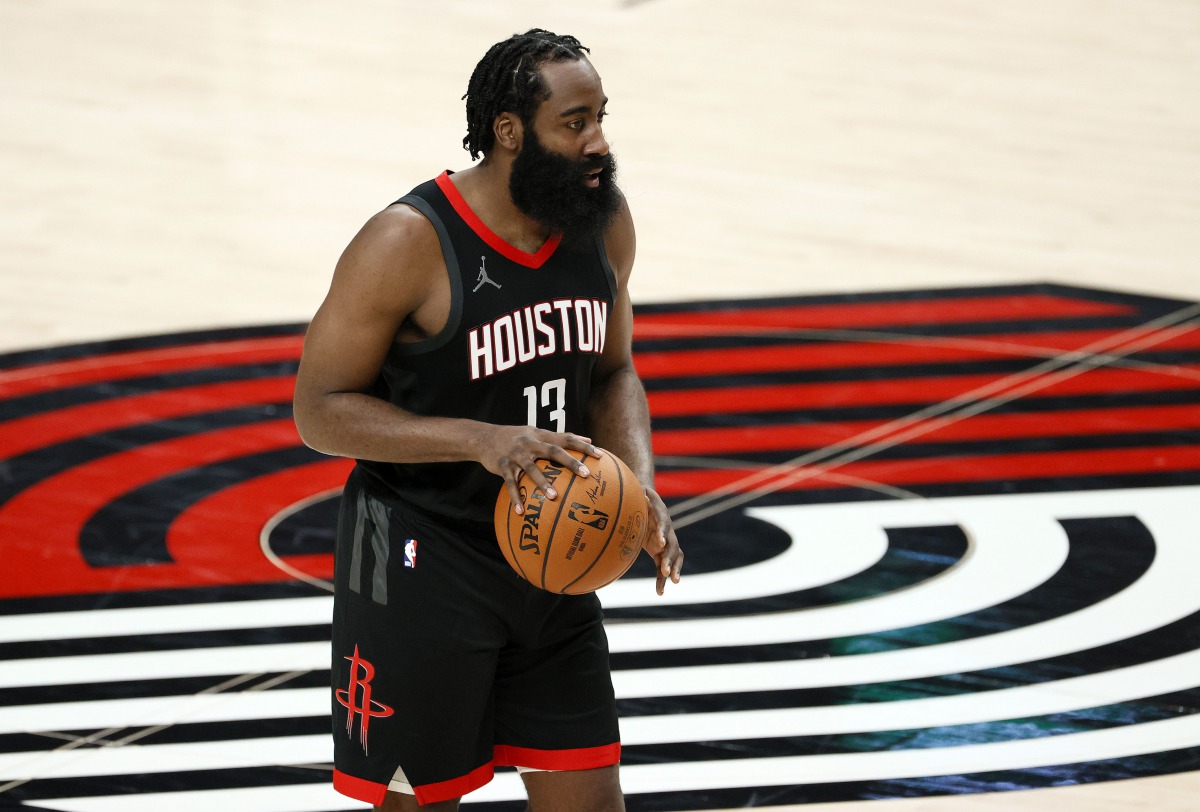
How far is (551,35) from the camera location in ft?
10.0

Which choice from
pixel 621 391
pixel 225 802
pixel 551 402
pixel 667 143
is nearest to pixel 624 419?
pixel 621 391

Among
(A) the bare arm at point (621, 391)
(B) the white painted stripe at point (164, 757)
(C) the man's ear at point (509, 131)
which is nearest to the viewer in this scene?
(C) the man's ear at point (509, 131)

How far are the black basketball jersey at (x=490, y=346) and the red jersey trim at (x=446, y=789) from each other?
0.44m

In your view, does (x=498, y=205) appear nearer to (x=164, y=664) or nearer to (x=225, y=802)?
(x=225, y=802)

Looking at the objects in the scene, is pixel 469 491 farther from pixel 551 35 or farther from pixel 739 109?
pixel 739 109

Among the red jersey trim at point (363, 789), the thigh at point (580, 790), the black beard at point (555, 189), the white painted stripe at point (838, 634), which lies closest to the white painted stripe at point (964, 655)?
the white painted stripe at point (838, 634)

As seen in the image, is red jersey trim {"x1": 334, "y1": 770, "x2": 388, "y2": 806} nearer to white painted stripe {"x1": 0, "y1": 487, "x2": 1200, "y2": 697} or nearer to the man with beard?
the man with beard

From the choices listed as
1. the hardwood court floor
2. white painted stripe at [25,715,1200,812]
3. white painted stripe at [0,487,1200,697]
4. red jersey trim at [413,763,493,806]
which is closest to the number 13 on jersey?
red jersey trim at [413,763,493,806]

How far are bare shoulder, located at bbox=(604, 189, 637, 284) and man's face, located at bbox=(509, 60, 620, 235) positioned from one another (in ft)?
0.62

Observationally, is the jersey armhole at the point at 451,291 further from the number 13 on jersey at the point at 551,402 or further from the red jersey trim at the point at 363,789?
the red jersey trim at the point at 363,789

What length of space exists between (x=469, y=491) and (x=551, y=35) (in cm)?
76

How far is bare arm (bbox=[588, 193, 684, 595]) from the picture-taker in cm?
324

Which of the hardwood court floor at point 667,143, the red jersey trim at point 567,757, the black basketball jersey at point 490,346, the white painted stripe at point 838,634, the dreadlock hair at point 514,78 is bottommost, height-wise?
the red jersey trim at point 567,757

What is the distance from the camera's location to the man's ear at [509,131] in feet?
9.93
